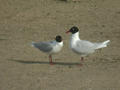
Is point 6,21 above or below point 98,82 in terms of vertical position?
above

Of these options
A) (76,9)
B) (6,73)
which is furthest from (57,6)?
(6,73)

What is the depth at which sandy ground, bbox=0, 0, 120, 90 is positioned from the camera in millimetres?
11938

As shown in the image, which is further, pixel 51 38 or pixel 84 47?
pixel 51 38

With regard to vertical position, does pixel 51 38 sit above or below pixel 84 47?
above

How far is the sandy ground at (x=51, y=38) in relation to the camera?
11.9 metres

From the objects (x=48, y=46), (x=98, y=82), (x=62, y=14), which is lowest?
(x=98, y=82)

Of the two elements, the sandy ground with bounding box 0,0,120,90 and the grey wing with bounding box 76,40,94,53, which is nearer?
the sandy ground with bounding box 0,0,120,90

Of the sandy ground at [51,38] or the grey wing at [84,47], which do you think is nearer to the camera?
the sandy ground at [51,38]

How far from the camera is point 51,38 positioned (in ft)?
57.0

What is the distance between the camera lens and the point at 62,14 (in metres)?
21.4

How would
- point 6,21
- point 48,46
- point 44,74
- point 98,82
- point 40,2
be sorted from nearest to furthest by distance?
point 98,82
point 44,74
point 48,46
point 6,21
point 40,2

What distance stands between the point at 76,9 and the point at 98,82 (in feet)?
34.7

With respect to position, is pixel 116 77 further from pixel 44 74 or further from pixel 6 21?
pixel 6 21

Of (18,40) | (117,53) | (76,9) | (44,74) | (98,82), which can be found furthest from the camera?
(76,9)
